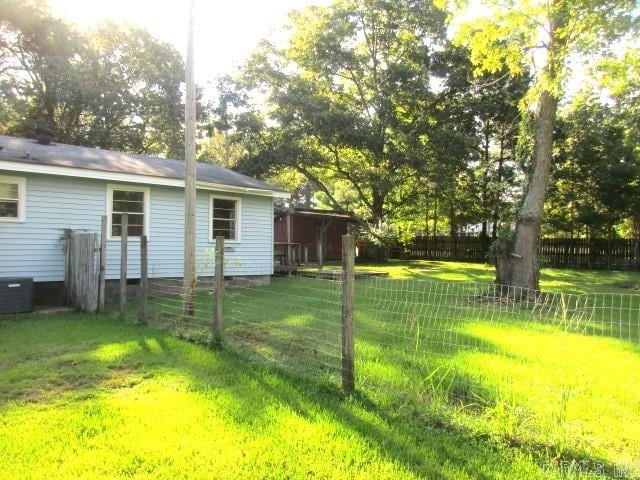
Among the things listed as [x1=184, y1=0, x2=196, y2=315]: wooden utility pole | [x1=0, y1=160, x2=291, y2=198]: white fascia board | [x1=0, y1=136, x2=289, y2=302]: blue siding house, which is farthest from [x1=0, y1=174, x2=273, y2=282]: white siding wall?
[x1=184, y1=0, x2=196, y2=315]: wooden utility pole

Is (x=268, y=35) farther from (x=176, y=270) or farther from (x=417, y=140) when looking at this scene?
(x=176, y=270)

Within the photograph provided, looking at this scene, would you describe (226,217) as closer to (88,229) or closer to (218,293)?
(88,229)

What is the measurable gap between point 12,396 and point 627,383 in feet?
18.4

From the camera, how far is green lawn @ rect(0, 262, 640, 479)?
2.80m

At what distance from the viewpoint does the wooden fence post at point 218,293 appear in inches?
213

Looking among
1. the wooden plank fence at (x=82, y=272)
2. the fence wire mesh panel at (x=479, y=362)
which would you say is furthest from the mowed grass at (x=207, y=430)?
the wooden plank fence at (x=82, y=272)

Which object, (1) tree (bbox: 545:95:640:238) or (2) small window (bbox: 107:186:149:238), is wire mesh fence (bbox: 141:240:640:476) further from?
(1) tree (bbox: 545:95:640:238)

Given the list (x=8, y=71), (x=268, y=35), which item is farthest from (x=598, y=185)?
(x=8, y=71)

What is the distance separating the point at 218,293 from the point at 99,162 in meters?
6.93

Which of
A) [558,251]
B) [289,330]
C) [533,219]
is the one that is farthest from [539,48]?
[558,251]

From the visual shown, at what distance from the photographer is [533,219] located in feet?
35.5

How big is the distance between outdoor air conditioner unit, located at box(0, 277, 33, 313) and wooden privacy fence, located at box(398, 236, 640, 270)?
14891 millimetres

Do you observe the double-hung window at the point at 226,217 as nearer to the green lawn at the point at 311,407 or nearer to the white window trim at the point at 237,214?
the white window trim at the point at 237,214

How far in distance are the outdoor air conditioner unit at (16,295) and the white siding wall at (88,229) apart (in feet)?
3.63
